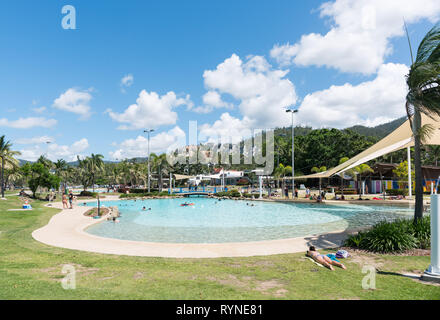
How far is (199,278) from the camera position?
229 inches

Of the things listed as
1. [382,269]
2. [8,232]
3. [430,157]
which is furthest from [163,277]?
[430,157]

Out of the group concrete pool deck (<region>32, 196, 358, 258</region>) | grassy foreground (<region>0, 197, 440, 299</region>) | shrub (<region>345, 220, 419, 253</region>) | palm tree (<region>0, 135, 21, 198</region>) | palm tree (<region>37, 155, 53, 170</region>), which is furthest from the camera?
palm tree (<region>37, 155, 53, 170</region>)

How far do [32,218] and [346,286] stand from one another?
17.3 m

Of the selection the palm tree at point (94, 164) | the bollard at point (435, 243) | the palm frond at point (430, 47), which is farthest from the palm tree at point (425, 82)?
the palm tree at point (94, 164)

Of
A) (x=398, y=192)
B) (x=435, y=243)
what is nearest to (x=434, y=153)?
(x=398, y=192)

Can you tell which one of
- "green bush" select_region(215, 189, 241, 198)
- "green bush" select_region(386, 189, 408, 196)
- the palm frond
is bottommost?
"green bush" select_region(215, 189, 241, 198)

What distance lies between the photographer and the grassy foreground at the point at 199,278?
4.89 m

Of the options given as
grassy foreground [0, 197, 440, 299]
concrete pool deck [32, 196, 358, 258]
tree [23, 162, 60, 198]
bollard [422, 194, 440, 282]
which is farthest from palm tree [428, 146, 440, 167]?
tree [23, 162, 60, 198]

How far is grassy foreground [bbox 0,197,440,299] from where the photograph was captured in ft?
16.1

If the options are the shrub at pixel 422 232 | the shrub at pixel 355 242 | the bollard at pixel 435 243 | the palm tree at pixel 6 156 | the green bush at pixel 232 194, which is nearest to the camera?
the bollard at pixel 435 243

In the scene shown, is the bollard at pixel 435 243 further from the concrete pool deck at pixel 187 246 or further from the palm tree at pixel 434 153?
the palm tree at pixel 434 153

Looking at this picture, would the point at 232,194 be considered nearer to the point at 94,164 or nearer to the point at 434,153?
the point at 94,164

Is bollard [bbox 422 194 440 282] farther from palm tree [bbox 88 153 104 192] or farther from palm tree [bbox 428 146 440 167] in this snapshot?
palm tree [bbox 428 146 440 167]

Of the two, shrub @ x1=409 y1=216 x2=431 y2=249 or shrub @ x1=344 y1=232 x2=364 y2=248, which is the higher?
shrub @ x1=409 y1=216 x2=431 y2=249
